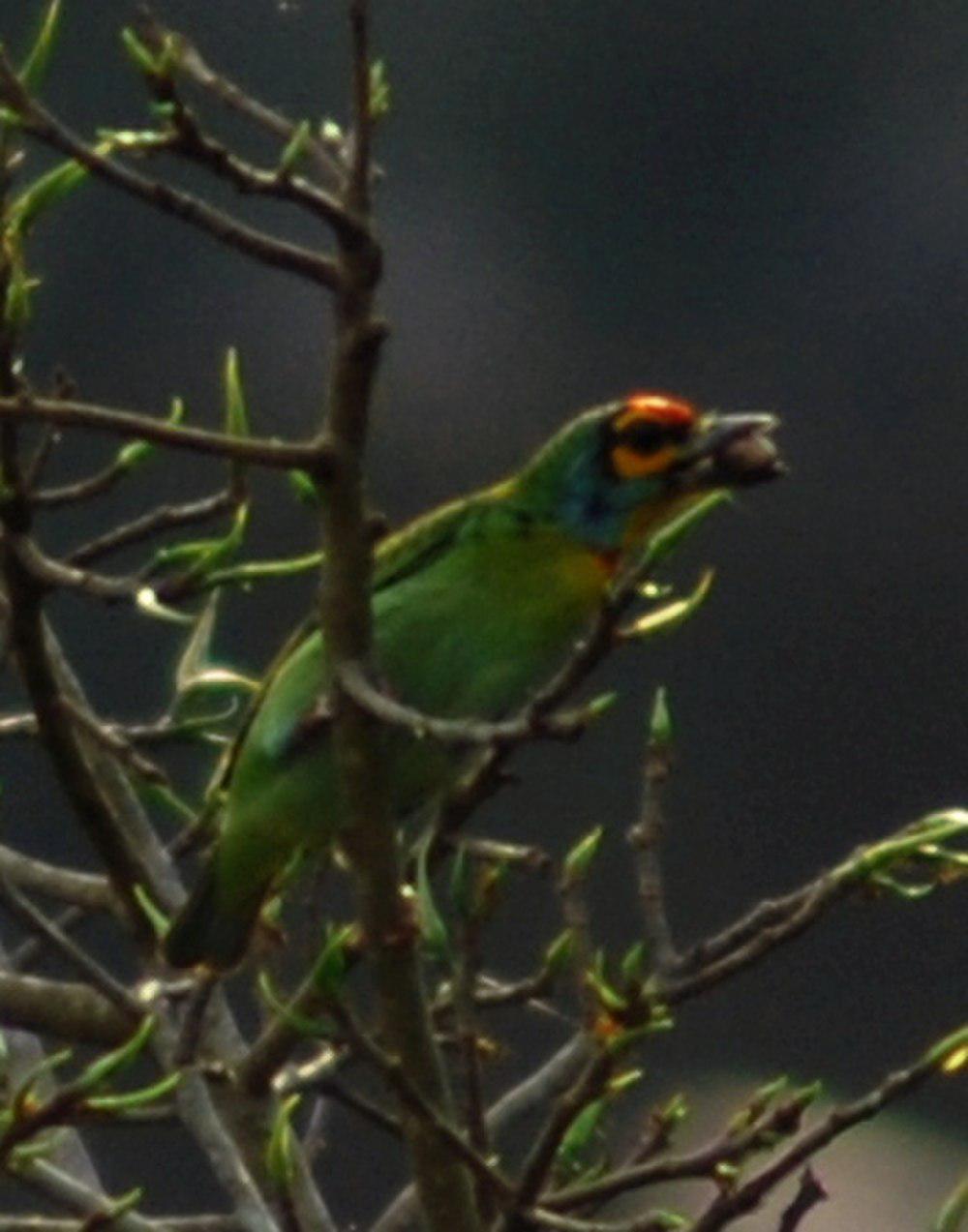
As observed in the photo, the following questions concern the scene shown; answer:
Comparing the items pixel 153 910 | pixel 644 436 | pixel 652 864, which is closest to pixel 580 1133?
pixel 652 864

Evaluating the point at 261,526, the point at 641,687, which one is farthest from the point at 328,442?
the point at 641,687

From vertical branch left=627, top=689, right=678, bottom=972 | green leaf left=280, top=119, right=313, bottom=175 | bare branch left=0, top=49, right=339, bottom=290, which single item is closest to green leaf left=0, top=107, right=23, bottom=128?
bare branch left=0, top=49, right=339, bottom=290

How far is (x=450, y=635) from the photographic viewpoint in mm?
1957

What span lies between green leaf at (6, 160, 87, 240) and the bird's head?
1.18 ft

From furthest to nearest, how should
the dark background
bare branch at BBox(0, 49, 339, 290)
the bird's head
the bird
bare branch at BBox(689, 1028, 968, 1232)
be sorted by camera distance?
the dark background, the bird, the bird's head, bare branch at BBox(689, 1028, 968, 1232), bare branch at BBox(0, 49, 339, 290)

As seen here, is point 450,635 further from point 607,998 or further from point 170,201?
point 170,201

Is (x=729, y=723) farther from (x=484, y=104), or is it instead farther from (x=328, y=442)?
(x=328, y=442)

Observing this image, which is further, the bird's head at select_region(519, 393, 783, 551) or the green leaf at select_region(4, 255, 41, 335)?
the bird's head at select_region(519, 393, 783, 551)

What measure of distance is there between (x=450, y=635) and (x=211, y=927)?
22 centimetres

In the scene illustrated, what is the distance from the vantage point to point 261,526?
363 cm

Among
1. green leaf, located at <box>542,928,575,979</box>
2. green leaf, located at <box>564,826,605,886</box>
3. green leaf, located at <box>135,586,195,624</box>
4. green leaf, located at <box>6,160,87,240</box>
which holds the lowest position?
green leaf, located at <box>542,928,575,979</box>

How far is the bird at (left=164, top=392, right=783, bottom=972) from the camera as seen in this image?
1.90 m

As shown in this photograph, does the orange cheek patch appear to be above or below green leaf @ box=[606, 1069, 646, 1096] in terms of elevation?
above

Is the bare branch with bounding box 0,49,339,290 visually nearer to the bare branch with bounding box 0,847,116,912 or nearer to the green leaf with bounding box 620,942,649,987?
the green leaf with bounding box 620,942,649,987
